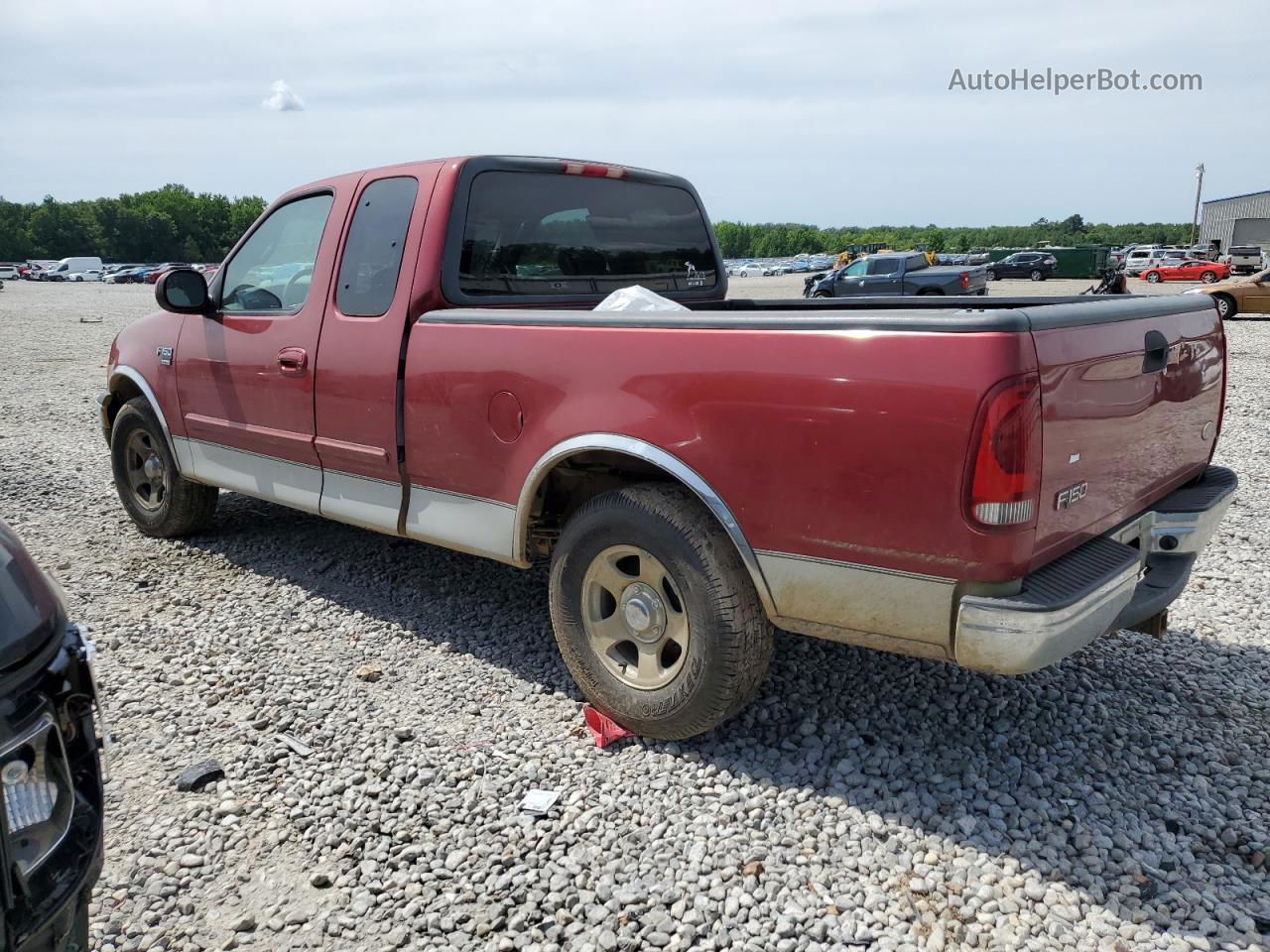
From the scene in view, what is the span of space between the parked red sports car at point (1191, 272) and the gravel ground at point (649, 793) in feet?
137

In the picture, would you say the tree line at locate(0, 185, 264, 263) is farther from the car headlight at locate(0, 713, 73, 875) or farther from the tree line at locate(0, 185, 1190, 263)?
the car headlight at locate(0, 713, 73, 875)

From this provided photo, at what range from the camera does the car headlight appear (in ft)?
5.34

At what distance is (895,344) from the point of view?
8.47ft

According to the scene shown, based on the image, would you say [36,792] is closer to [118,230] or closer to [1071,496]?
[1071,496]

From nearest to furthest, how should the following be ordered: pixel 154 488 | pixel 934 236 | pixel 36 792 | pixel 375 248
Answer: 1. pixel 36 792
2. pixel 375 248
3. pixel 154 488
4. pixel 934 236

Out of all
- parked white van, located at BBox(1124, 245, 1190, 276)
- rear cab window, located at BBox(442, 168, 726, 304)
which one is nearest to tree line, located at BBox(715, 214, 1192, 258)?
parked white van, located at BBox(1124, 245, 1190, 276)

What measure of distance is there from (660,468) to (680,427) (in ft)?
0.66

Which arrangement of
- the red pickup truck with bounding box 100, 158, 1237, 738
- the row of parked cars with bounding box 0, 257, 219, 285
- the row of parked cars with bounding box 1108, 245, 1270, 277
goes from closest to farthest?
the red pickup truck with bounding box 100, 158, 1237, 738 < the row of parked cars with bounding box 1108, 245, 1270, 277 < the row of parked cars with bounding box 0, 257, 219, 285

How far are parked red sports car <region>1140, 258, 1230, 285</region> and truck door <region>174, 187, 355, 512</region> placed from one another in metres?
43.0

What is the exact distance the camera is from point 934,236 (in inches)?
4355

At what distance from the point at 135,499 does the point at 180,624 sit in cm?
177

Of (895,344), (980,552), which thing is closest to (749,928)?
(980,552)

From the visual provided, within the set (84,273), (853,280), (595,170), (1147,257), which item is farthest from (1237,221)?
(84,273)

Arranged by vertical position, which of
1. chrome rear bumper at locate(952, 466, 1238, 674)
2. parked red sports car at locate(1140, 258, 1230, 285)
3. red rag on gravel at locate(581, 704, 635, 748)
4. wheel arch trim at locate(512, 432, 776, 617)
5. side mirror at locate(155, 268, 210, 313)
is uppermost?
side mirror at locate(155, 268, 210, 313)
